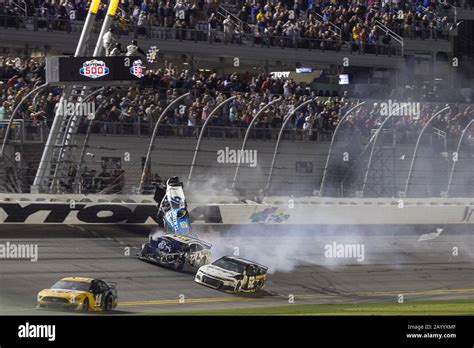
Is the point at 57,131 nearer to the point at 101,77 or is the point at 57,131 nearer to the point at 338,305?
the point at 101,77

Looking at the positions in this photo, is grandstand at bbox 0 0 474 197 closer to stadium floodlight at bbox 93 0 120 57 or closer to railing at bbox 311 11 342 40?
railing at bbox 311 11 342 40

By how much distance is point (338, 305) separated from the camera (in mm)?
22578

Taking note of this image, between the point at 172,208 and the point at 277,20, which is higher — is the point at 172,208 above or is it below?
below

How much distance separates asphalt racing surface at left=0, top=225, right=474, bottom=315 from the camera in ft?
72.7

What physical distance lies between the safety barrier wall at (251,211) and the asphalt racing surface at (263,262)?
37 cm

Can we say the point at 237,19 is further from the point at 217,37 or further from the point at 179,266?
the point at 179,266

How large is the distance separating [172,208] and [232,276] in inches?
144

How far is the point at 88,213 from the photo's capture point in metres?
26.7

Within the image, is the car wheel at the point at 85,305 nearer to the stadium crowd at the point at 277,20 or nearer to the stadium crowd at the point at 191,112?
the stadium crowd at the point at 191,112

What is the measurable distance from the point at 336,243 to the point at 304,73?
17.3m

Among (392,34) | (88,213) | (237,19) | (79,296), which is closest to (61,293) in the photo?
(79,296)

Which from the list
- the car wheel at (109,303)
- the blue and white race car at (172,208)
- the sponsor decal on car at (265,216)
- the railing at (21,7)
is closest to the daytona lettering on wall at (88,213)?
the blue and white race car at (172,208)

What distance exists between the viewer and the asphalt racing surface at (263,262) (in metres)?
22.2
